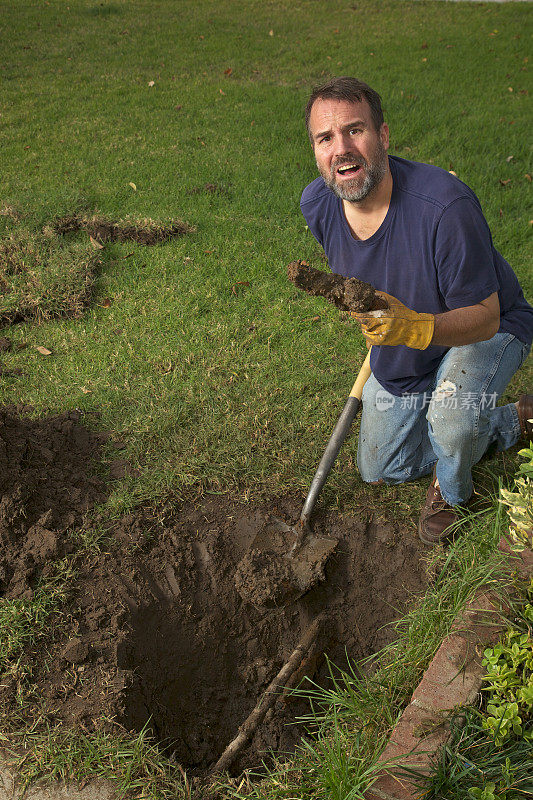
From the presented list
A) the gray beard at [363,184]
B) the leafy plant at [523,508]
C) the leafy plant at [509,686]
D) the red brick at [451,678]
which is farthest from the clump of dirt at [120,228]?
the leafy plant at [509,686]

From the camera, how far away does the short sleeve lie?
235cm

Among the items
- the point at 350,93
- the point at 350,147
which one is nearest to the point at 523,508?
the point at 350,147

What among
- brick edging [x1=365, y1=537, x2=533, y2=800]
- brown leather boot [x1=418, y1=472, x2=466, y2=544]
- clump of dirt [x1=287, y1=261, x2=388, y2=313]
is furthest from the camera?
brown leather boot [x1=418, y1=472, x2=466, y2=544]

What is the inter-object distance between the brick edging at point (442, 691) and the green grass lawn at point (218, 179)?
1.03 m

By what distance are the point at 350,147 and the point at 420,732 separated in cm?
199

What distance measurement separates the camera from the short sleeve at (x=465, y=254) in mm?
2350

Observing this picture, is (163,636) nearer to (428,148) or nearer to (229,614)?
(229,614)

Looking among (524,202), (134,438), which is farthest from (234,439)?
(524,202)

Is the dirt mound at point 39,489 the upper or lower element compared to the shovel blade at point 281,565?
upper

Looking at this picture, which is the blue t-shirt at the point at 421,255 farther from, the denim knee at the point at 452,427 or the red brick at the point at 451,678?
the red brick at the point at 451,678

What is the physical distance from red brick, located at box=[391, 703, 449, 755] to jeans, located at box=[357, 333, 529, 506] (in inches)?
43.8

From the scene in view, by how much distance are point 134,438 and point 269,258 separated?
6.45 ft

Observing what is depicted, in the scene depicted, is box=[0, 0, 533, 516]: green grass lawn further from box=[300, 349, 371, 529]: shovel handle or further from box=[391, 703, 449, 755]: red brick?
box=[391, 703, 449, 755]: red brick

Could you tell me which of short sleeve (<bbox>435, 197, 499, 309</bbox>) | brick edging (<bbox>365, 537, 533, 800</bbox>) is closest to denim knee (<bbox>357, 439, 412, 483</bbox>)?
short sleeve (<bbox>435, 197, 499, 309</bbox>)
